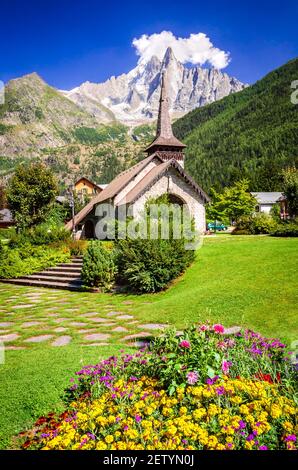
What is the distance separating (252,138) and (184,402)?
156134mm

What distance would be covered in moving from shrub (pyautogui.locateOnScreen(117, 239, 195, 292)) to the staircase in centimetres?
278

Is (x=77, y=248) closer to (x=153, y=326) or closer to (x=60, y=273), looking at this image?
(x=60, y=273)

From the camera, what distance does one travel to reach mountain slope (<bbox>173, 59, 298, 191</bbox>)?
114 meters

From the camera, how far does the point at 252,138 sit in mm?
146250

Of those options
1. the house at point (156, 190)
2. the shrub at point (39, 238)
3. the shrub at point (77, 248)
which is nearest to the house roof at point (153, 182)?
the house at point (156, 190)

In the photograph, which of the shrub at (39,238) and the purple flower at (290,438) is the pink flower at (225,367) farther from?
the shrub at (39,238)

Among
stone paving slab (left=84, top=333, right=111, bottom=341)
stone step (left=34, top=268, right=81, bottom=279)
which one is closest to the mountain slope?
stone step (left=34, top=268, right=81, bottom=279)

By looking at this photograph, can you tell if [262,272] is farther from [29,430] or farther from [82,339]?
[29,430]

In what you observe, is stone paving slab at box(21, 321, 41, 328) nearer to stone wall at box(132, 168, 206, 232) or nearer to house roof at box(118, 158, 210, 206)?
house roof at box(118, 158, 210, 206)

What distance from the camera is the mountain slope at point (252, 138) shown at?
375 feet
